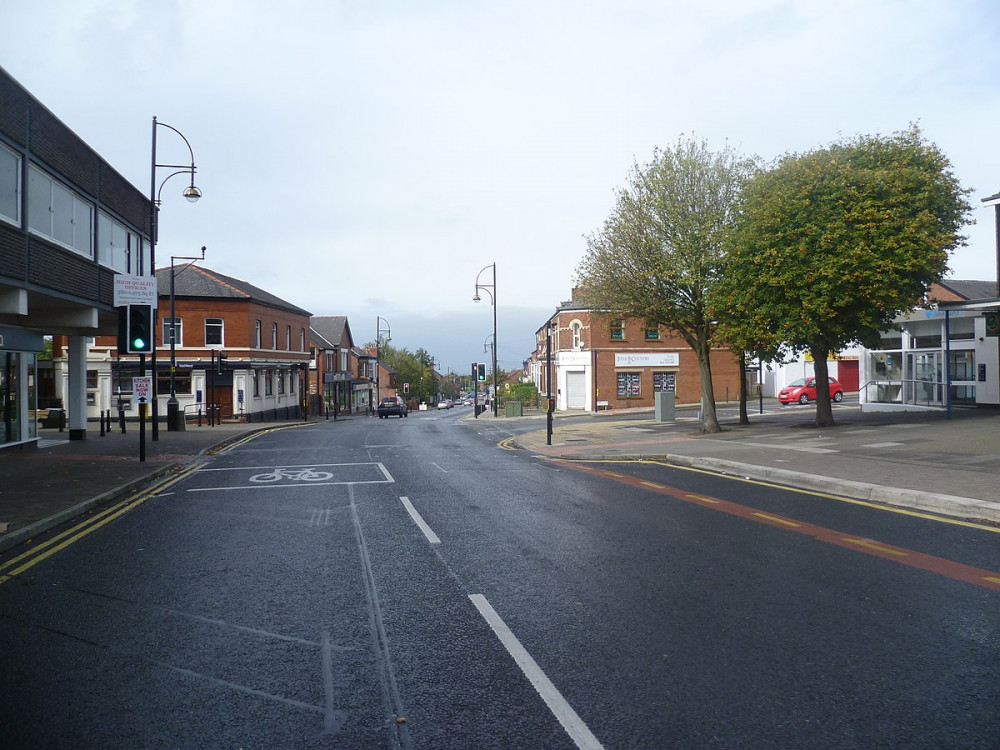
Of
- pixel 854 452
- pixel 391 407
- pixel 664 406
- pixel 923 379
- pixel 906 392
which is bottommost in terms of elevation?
pixel 391 407

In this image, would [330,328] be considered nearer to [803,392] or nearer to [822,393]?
[803,392]

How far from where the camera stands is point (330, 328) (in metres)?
74.9

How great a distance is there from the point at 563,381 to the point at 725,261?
97.8ft

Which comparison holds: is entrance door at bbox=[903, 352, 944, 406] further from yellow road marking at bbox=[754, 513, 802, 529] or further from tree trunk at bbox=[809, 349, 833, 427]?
yellow road marking at bbox=[754, 513, 802, 529]

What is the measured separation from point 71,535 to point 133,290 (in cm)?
949

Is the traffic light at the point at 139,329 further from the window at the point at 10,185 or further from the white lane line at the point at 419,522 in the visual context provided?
the white lane line at the point at 419,522

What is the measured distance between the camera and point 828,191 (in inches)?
854

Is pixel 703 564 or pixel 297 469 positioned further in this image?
pixel 297 469

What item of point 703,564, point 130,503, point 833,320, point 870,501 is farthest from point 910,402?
point 130,503

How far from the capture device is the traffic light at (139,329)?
17.0 meters

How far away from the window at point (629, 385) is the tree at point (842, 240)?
94.0 ft

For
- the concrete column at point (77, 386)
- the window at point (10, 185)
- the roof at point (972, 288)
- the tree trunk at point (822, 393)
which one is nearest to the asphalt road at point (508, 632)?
the window at point (10, 185)

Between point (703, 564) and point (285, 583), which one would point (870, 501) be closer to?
point (703, 564)

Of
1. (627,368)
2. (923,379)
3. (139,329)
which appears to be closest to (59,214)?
(139,329)
